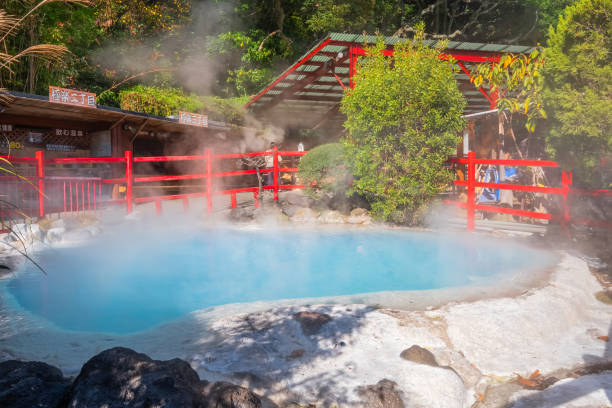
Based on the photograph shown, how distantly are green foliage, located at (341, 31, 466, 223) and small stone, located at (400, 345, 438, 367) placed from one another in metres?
5.63

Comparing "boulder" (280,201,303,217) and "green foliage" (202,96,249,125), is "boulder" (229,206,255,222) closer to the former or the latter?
"boulder" (280,201,303,217)

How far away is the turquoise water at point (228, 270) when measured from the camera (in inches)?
193

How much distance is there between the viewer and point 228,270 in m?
6.54

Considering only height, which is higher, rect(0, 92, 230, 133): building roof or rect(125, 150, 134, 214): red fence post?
rect(0, 92, 230, 133): building roof

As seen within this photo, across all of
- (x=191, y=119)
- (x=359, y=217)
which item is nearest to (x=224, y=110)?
(x=191, y=119)

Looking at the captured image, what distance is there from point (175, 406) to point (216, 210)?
943cm

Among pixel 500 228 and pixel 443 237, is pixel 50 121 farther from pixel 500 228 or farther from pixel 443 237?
pixel 500 228

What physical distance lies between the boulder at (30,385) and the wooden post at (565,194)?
723 centimetres

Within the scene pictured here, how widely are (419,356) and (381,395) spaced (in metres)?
0.58

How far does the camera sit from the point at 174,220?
10297 mm

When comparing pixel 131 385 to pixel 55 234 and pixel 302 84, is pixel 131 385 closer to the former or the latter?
pixel 55 234

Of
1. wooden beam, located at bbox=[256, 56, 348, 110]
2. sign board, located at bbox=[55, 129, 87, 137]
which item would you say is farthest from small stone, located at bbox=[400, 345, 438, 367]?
sign board, located at bbox=[55, 129, 87, 137]

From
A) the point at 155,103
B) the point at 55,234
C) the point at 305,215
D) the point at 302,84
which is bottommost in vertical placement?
the point at 55,234

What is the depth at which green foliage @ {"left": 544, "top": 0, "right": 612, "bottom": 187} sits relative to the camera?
5.07m
